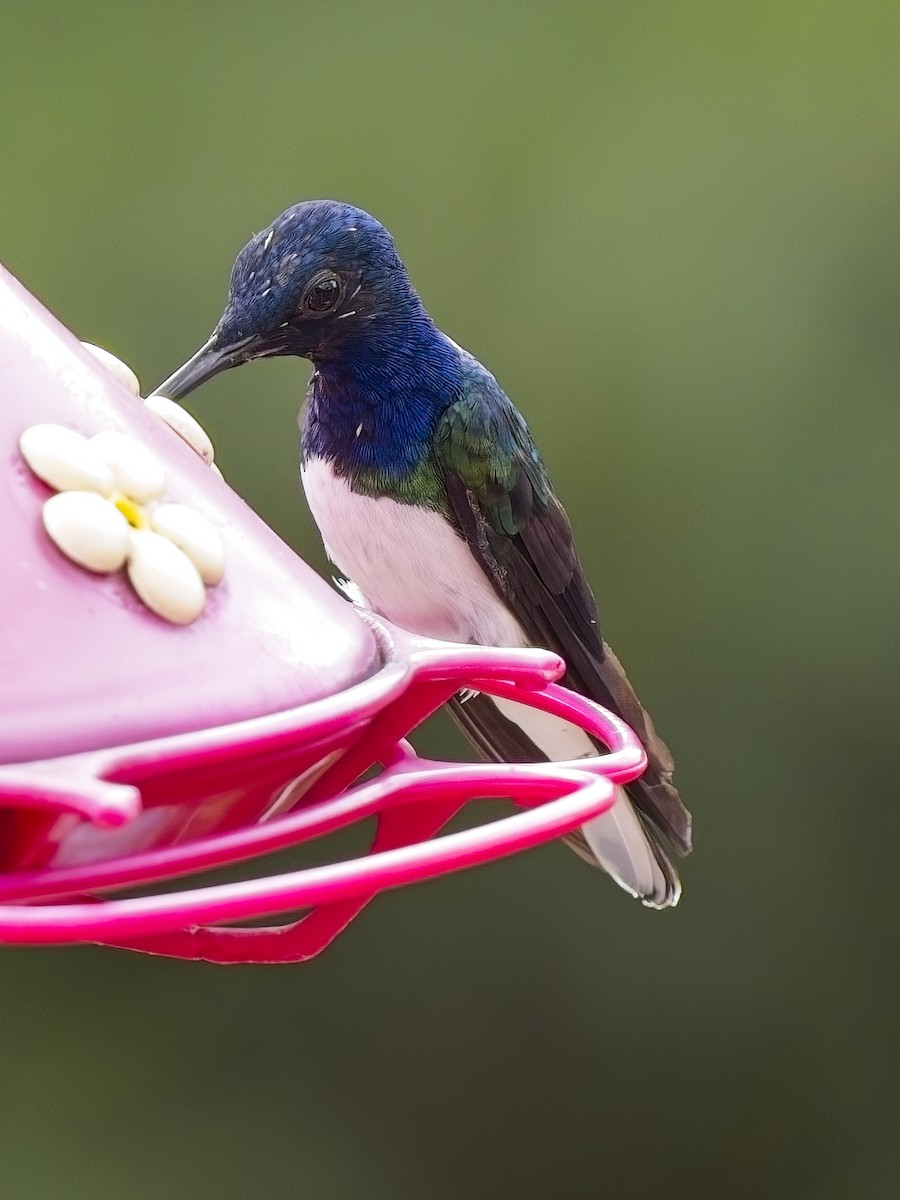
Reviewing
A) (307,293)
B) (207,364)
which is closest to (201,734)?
(207,364)

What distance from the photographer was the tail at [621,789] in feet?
6.10

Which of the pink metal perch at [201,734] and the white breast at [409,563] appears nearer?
the pink metal perch at [201,734]

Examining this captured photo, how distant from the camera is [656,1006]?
10.3 ft

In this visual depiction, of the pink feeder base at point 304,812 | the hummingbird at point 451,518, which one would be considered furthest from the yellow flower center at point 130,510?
the hummingbird at point 451,518

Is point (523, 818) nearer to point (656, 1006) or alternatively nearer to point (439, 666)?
point (439, 666)

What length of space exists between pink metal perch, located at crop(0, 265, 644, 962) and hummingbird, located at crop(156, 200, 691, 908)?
732mm

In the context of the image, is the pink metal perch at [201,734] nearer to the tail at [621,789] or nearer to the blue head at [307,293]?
the blue head at [307,293]

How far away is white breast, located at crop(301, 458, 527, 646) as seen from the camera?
1840mm

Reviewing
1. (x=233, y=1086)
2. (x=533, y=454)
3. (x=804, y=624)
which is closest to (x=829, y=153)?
(x=804, y=624)

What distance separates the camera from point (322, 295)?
1.61 meters

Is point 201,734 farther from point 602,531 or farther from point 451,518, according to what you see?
point 602,531

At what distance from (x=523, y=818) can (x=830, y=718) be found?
238cm

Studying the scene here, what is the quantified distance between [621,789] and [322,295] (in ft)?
2.11

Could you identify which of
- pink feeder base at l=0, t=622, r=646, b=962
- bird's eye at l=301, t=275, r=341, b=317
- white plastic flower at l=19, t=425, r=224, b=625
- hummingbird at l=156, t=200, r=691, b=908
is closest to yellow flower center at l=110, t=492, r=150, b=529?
white plastic flower at l=19, t=425, r=224, b=625
